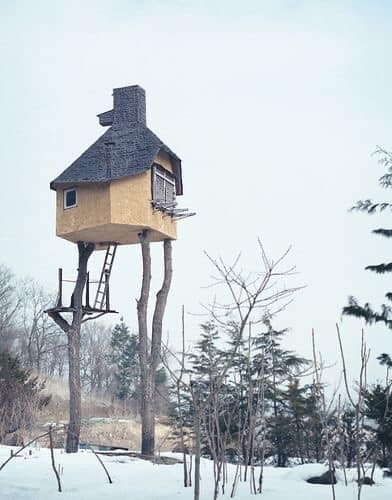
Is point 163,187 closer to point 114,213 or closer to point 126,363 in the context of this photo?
point 114,213

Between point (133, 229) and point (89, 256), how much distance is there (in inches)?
66.8

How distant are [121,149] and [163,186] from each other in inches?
51.6

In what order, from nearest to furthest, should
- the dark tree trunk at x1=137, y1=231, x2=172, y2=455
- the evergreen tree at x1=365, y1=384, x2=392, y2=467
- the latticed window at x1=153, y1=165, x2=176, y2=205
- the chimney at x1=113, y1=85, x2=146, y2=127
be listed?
the evergreen tree at x1=365, y1=384, x2=392, y2=467
the dark tree trunk at x1=137, y1=231, x2=172, y2=455
the latticed window at x1=153, y1=165, x2=176, y2=205
the chimney at x1=113, y1=85, x2=146, y2=127

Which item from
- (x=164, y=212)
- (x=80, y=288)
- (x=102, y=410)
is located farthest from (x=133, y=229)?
(x=102, y=410)

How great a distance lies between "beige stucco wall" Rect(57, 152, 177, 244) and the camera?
13.8 metres

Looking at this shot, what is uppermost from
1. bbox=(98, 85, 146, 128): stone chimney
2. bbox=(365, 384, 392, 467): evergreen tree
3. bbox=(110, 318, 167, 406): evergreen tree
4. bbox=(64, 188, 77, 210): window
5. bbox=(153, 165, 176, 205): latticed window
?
bbox=(98, 85, 146, 128): stone chimney

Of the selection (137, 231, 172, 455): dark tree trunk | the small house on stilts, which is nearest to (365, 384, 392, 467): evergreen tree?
(137, 231, 172, 455): dark tree trunk

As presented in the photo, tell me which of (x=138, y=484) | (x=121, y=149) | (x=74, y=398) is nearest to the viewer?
(x=138, y=484)

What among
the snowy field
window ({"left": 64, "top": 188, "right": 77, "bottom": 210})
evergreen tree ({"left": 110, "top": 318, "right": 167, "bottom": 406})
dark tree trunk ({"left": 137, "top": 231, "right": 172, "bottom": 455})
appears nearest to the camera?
the snowy field

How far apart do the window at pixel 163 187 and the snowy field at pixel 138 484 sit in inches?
240

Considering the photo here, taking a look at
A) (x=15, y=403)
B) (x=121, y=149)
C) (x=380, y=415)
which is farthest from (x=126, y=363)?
(x=380, y=415)

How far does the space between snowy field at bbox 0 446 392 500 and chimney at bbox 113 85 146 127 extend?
8390mm

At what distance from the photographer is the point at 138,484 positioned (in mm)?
8469

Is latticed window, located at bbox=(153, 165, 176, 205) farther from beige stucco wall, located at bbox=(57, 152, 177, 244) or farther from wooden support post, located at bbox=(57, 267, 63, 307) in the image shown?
wooden support post, located at bbox=(57, 267, 63, 307)
